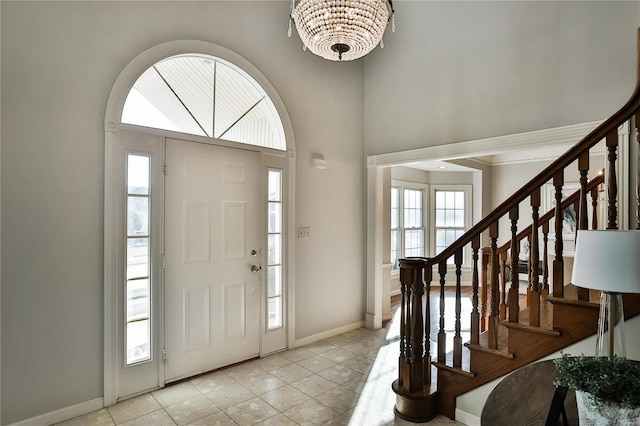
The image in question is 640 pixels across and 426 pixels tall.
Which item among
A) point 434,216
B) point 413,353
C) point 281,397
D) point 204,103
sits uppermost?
point 204,103

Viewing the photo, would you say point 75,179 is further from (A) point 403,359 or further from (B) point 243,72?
(A) point 403,359

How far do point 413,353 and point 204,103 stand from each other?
9.00 feet

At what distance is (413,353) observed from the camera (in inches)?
103

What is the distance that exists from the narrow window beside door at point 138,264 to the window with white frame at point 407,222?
4.95 meters

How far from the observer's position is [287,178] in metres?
3.86

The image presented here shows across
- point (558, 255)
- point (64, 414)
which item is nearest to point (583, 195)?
point (558, 255)

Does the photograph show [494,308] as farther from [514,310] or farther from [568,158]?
[568,158]

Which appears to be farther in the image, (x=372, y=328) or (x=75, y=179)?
(x=372, y=328)

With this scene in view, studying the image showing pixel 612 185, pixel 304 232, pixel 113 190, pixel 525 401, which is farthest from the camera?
pixel 304 232

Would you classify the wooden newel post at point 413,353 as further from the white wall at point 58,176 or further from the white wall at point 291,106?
the white wall at point 58,176

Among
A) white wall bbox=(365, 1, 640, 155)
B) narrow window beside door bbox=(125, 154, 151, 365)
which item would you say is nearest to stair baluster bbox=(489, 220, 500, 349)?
white wall bbox=(365, 1, 640, 155)

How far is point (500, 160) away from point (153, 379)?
7.11 metres

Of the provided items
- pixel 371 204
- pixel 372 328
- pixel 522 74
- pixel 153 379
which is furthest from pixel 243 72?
pixel 372 328

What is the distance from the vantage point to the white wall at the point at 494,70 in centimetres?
287
